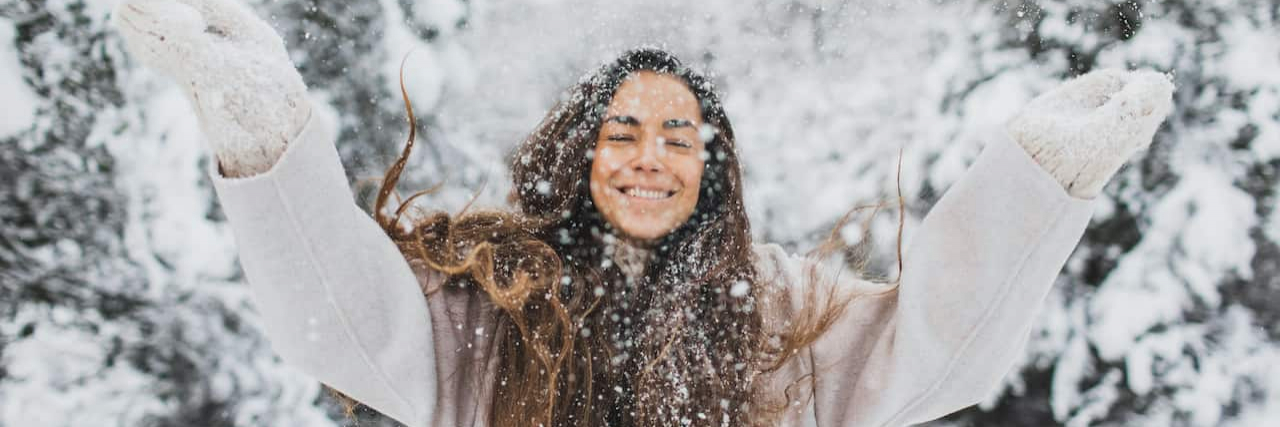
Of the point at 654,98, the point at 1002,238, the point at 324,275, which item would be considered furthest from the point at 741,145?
the point at 324,275

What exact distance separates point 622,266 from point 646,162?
0.15 meters

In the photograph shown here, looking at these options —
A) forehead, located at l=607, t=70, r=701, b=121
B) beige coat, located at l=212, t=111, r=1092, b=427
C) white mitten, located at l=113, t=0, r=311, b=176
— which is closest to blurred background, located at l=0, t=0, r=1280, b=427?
forehead, located at l=607, t=70, r=701, b=121

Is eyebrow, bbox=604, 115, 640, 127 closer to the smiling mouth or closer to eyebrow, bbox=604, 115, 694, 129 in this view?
eyebrow, bbox=604, 115, 694, 129

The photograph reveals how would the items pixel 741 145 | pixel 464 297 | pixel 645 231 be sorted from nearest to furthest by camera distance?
pixel 464 297 < pixel 645 231 < pixel 741 145

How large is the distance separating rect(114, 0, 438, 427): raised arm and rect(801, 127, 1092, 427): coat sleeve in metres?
0.59

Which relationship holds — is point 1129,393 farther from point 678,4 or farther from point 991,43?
point 678,4

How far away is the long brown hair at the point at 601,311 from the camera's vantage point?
112cm

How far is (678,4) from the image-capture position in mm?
3164

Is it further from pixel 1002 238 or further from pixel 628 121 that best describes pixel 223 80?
pixel 1002 238

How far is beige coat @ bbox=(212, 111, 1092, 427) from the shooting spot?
861 mm

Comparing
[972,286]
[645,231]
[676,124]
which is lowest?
[972,286]

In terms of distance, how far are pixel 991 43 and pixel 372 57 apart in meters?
2.02

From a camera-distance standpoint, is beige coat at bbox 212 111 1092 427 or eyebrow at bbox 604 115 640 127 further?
eyebrow at bbox 604 115 640 127

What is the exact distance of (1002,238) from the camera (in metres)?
0.94
